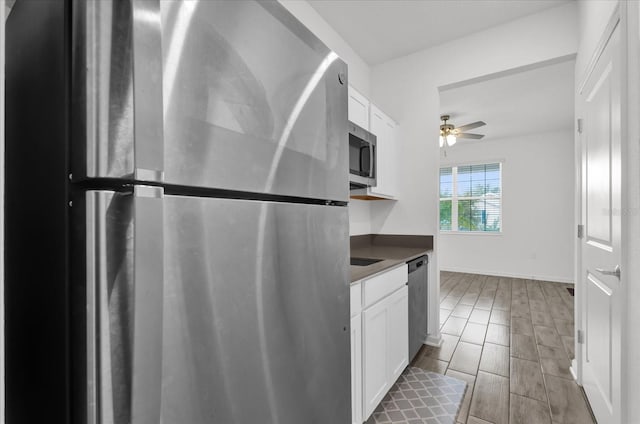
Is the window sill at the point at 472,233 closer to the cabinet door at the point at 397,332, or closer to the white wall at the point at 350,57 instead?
the white wall at the point at 350,57

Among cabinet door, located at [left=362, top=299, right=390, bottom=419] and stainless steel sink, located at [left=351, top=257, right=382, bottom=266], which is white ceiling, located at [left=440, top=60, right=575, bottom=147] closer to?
stainless steel sink, located at [left=351, top=257, right=382, bottom=266]

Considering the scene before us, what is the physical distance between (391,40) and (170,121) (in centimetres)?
265

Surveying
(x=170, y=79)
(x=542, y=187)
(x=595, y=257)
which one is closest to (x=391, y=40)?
(x=595, y=257)

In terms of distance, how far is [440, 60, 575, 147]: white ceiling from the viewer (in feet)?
10.7

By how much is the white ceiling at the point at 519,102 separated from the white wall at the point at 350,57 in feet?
2.80

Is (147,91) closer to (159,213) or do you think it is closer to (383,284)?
(159,213)

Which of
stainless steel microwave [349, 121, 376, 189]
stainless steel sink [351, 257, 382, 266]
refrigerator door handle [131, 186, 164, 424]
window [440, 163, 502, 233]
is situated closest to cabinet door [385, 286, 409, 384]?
stainless steel sink [351, 257, 382, 266]

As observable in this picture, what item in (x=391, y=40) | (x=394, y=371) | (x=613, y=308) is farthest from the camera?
(x=391, y=40)

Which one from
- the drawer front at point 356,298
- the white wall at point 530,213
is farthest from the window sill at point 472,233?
the drawer front at point 356,298

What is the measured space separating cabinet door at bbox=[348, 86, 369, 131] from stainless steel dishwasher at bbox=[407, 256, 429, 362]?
3.63 ft

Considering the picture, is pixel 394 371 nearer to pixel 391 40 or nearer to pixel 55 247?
pixel 55 247

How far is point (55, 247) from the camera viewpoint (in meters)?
0.48

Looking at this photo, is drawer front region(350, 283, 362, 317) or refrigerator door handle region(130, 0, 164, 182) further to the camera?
drawer front region(350, 283, 362, 317)

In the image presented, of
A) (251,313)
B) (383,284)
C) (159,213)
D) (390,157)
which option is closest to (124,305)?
(159,213)
